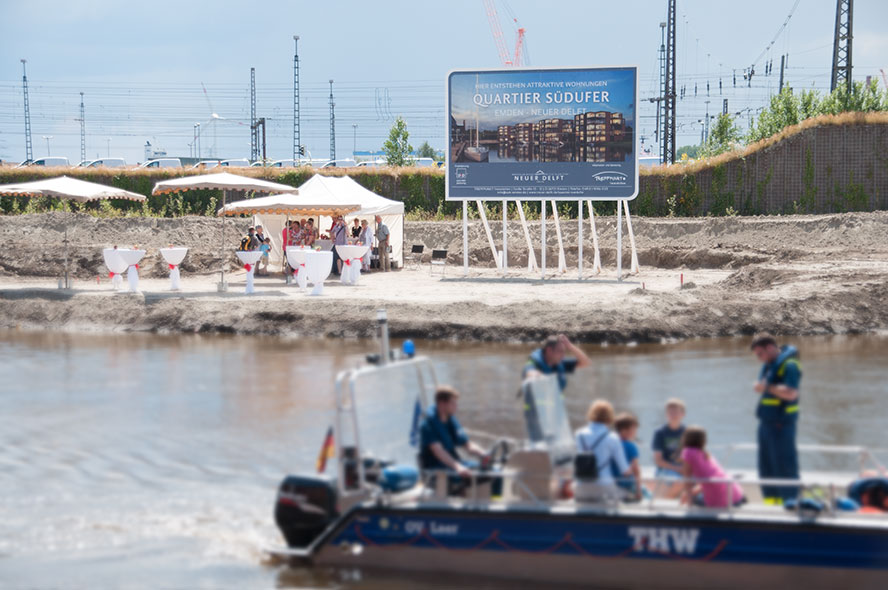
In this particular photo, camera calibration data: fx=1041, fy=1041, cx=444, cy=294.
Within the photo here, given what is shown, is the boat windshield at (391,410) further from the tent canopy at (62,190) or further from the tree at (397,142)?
the tree at (397,142)

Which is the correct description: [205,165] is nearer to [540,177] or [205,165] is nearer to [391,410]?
[540,177]

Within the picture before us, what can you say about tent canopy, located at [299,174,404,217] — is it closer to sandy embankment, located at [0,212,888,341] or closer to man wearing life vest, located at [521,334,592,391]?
sandy embankment, located at [0,212,888,341]

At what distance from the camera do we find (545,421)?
8.28m

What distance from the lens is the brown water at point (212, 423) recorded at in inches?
361

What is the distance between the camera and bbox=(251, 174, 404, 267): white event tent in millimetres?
28000

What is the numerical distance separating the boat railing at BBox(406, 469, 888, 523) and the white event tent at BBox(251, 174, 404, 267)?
64.6 ft

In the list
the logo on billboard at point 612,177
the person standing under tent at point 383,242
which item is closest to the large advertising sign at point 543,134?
the logo on billboard at point 612,177

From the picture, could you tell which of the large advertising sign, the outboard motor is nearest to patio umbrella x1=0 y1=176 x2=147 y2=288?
the large advertising sign

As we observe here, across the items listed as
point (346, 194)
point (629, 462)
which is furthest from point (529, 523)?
point (346, 194)

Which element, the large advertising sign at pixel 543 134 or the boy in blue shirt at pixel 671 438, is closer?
the boy in blue shirt at pixel 671 438

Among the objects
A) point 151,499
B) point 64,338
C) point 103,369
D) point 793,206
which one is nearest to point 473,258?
point 793,206

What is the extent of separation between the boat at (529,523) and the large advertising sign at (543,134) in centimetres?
2029

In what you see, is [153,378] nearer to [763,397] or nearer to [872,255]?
[763,397]

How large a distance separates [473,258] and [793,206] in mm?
12653
